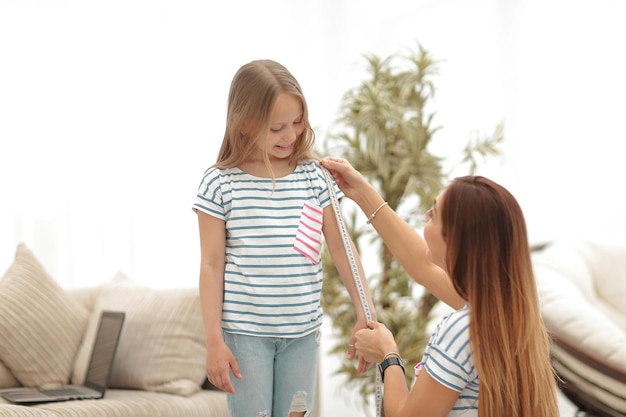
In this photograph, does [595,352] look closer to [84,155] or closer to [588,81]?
[588,81]

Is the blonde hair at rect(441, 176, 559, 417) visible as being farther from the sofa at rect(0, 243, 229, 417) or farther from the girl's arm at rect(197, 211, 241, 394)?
the sofa at rect(0, 243, 229, 417)

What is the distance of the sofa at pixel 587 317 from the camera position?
9.04ft

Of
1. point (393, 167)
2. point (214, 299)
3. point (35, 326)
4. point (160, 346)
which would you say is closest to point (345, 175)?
point (214, 299)

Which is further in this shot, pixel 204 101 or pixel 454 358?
pixel 204 101

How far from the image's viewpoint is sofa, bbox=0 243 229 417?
274 centimetres

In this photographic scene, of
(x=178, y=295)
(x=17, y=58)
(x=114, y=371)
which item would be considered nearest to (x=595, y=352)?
(x=178, y=295)

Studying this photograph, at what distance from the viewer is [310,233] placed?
182 cm

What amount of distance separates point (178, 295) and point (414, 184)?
1176mm

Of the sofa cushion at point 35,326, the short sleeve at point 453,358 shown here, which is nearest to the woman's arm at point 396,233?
the short sleeve at point 453,358

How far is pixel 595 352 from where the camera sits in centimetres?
279

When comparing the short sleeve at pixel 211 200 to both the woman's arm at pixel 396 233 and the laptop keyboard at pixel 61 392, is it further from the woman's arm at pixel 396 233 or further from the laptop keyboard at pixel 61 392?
the laptop keyboard at pixel 61 392

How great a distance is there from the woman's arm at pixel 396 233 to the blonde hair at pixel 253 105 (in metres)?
0.17

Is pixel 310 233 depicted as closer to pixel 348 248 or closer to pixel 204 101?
pixel 348 248

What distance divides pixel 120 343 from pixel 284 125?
143 centimetres
